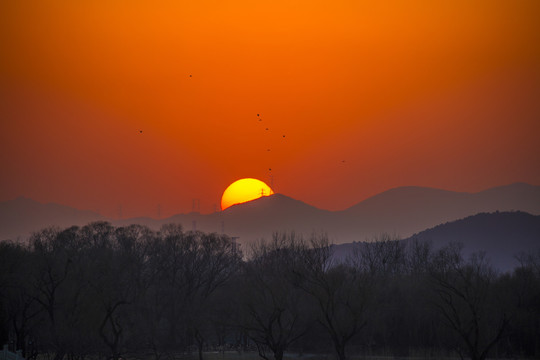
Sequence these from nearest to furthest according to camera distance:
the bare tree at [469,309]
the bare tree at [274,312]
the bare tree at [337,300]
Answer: the bare tree at [469,309]
the bare tree at [274,312]
the bare tree at [337,300]

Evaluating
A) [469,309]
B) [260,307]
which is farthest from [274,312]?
[469,309]

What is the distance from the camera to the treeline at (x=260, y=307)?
67.1 meters

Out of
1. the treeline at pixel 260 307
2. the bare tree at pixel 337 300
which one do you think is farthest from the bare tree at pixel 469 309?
the bare tree at pixel 337 300

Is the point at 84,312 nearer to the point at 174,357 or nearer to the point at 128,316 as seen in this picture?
the point at 128,316

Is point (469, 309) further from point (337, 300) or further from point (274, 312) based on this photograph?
point (274, 312)

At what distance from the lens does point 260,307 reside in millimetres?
68750

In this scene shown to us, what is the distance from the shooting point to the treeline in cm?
6706

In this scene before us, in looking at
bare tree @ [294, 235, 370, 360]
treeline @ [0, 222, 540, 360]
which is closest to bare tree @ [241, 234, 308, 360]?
treeline @ [0, 222, 540, 360]

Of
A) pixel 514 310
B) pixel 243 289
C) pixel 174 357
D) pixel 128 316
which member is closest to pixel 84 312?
pixel 128 316

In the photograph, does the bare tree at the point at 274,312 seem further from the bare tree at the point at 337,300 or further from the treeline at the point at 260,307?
the bare tree at the point at 337,300

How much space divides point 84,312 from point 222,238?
1290 inches

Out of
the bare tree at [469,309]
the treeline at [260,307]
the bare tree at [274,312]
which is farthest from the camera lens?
the treeline at [260,307]

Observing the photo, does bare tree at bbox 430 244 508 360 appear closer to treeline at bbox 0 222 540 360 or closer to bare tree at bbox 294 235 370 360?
treeline at bbox 0 222 540 360

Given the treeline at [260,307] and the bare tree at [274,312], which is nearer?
the bare tree at [274,312]
